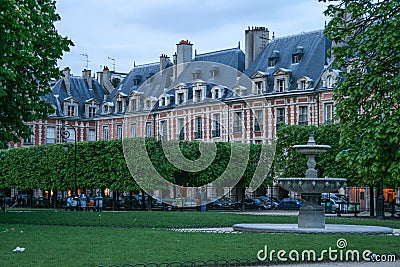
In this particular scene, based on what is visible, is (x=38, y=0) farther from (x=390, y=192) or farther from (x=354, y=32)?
(x=390, y=192)

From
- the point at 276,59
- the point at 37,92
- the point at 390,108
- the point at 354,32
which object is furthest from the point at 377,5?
the point at 276,59

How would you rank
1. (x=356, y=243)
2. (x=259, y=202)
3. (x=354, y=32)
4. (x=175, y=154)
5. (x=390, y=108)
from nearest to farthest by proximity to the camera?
1. (x=390, y=108)
2. (x=354, y=32)
3. (x=356, y=243)
4. (x=175, y=154)
5. (x=259, y=202)

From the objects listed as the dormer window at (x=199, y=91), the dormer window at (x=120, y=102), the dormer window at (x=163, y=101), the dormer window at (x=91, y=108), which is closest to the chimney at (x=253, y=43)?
the dormer window at (x=199, y=91)

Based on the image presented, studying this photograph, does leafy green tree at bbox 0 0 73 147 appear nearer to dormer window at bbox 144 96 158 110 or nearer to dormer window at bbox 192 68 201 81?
dormer window at bbox 192 68 201 81

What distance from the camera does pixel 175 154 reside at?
154 ft

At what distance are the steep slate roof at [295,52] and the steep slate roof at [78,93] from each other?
64.5ft

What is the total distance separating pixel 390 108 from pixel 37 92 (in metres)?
15.6

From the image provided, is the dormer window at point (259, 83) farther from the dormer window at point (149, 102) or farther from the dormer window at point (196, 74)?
the dormer window at point (149, 102)

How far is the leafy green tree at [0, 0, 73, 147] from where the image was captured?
22.0m

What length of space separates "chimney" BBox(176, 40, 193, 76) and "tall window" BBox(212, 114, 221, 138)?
6844 millimetres

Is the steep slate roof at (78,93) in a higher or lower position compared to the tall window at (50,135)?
higher

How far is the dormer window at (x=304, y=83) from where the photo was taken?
51219 mm

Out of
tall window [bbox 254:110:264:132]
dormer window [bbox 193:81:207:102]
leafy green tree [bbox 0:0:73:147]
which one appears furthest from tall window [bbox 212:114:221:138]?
leafy green tree [bbox 0:0:73:147]

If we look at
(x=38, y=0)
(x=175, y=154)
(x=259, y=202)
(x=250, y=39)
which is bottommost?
(x=259, y=202)
